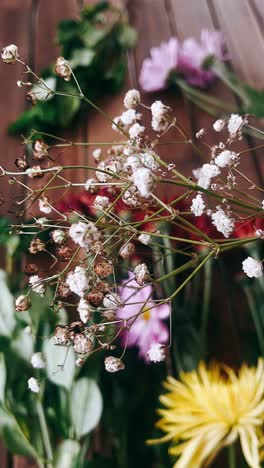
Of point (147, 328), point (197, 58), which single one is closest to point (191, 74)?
point (197, 58)

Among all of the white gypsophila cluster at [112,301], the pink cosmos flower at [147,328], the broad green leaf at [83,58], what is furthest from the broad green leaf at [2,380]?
the broad green leaf at [83,58]

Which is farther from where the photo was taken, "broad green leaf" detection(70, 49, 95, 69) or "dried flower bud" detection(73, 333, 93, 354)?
"broad green leaf" detection(70, 49, 95, 69)

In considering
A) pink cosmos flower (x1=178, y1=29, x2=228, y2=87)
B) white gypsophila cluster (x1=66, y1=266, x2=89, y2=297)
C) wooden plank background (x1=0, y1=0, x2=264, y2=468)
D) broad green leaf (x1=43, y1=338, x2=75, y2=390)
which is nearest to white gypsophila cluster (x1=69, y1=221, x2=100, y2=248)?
white gypsophila cluster (x1=66, y1=266, x2=89, y2=297)

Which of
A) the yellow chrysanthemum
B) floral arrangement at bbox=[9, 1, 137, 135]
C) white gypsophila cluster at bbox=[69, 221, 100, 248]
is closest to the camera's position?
white gypsophila cluster at bbox=[69, 221, 100, 248]

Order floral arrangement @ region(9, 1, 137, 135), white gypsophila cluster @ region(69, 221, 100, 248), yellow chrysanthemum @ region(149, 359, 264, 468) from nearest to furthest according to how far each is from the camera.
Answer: white gypsophila cluster @ region(69, 221, 100, 248) < yellow chrysanthemum @ region(149, 359, 264, 468) < floral arrangement @ region(9, 1, 137, 135)

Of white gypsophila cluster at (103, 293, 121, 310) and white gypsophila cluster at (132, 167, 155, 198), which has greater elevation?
white gypsophila cluster at (132, 167, 155, 198)

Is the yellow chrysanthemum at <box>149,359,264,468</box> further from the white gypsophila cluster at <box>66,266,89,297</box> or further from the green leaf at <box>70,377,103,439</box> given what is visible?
the white gypsophila cluster at <box>66,266,89,297</box>
